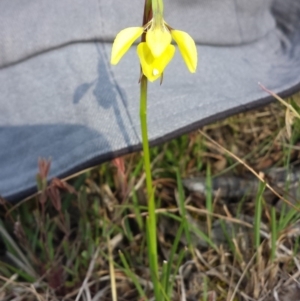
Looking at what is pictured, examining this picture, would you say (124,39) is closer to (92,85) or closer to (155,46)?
(155,46)

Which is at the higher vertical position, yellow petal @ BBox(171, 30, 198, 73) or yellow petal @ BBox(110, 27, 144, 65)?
yellow petal @ BBox(110, 27, 144, 65)

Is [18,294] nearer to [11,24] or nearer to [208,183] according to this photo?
[208,183]

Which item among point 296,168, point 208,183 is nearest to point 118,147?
point 208,183

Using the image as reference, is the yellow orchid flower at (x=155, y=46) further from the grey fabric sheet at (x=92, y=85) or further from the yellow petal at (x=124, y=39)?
the grey fabric sheet at (x=92, y=85)

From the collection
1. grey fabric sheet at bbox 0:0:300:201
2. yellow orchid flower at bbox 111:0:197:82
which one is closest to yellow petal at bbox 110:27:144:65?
yellow orchid flower at bbox 111:0:197:82

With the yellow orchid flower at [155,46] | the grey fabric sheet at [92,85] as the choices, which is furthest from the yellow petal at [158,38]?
the grey fabric sheet at [92,85]

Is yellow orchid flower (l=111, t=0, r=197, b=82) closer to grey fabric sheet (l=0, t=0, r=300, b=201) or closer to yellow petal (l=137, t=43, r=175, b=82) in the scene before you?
yellow petal (l=137, t=43, r=175, b=82)
